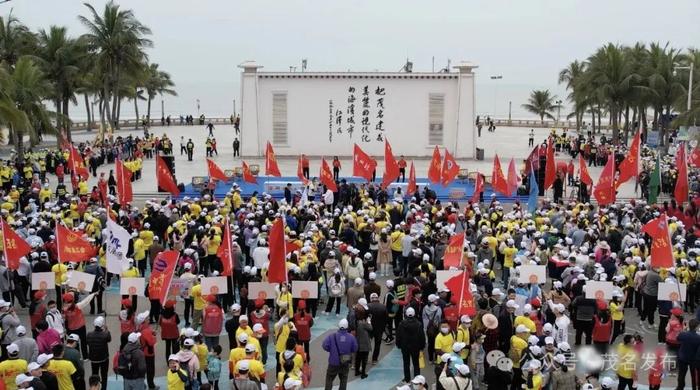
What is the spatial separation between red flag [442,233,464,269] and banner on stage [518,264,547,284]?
53.2 inches

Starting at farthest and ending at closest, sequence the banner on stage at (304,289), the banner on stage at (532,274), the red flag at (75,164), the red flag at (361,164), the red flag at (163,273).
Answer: the red flag at (361,164) < the red flag at (75,164) < the banner on stage at (532,274) < the banner on stage at (304,289) < the red flag at (163,273)

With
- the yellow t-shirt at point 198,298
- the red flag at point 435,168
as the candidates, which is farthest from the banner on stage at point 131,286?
the red flag at point 435,168

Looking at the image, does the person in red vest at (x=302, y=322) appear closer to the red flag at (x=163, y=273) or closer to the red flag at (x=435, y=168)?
the red flag at (x=163, y=273)

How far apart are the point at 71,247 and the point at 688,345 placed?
10065mm

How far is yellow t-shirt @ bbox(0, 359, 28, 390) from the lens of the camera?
10.2 m

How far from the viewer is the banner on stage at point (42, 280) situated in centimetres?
1412

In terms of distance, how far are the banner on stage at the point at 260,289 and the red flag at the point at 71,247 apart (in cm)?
314

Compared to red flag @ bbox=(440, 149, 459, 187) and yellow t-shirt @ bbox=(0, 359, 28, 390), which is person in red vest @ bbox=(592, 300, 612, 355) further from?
red flag @ bbox=(440, 149, 459, 187)

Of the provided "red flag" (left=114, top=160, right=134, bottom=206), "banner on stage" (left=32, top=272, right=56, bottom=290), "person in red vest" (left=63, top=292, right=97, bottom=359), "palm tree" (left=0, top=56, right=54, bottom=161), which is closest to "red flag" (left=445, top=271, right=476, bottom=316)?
"person in red vest" (left=63, top=292, right=97, bottom=359)

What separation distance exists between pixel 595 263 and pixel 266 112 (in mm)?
27909

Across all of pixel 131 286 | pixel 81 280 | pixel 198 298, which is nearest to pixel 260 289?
pixel 198 298

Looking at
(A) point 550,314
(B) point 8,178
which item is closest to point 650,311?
(A) point 550,314

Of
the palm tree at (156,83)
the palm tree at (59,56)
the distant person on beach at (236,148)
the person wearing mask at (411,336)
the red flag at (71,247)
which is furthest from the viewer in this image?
the palm tree at (156,83)

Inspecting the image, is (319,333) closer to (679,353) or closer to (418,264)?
(418,264)
